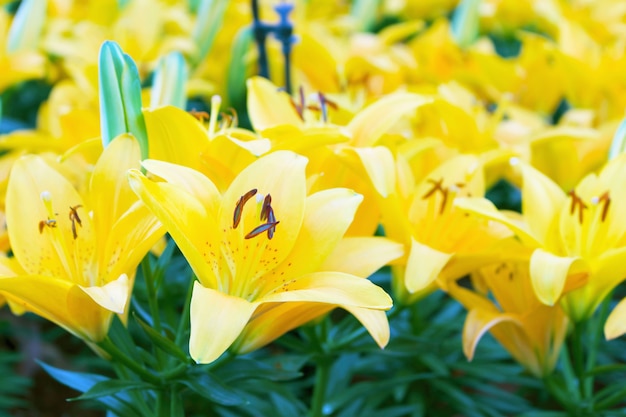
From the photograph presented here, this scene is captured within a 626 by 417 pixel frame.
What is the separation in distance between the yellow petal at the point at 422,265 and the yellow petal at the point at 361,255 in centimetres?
2

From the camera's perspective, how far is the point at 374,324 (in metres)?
0.76

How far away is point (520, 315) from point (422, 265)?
0.18 meters

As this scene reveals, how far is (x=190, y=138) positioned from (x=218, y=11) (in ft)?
2.44

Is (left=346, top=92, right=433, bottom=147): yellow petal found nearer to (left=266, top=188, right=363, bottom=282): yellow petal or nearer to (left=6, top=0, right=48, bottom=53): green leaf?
(left=266, top=188, right=363, bottom=282): yellow petal

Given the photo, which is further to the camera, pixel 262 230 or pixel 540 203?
pixel 540 203

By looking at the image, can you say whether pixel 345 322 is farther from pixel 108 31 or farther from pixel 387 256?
pixel 108 31

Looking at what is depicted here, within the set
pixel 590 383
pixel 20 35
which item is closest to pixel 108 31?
pixel 20 35

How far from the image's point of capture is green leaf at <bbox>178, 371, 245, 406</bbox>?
0.78 meters

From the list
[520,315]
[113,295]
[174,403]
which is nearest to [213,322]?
[113,295]

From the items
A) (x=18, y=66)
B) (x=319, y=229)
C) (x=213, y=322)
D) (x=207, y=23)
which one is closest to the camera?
(x=213, y=322)

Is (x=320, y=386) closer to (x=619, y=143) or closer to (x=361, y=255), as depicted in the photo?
(x=361, y=255)

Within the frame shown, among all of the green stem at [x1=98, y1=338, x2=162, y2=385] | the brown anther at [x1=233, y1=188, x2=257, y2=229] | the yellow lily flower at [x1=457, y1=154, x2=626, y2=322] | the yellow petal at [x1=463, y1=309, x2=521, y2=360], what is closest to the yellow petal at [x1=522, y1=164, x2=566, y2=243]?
the yellow lily flower at [x1=457, y1=154, x2=626, y2=322]

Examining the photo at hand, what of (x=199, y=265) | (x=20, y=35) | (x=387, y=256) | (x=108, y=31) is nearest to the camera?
(x=199, y=265)

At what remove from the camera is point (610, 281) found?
867 mm
